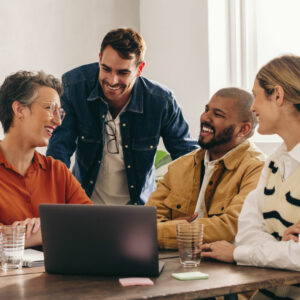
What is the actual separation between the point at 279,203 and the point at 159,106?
1385mm

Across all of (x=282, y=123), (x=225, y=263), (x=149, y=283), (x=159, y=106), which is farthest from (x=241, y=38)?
(x=149, y=283)

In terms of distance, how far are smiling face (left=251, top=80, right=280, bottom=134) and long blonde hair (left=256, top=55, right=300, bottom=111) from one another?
2 centimetres

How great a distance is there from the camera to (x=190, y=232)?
1712mm

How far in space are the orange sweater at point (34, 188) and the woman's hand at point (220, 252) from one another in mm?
776

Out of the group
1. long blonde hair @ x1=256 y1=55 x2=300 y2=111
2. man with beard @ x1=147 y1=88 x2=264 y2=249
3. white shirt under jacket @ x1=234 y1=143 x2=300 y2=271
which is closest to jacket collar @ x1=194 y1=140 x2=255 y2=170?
man with beard @ x1=147 y1=88 x2=264 y2=249

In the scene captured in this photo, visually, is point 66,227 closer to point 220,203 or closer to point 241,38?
point 220,203

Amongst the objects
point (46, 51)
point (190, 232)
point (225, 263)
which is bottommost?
point (225, 263)

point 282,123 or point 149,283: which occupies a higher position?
point 282,123

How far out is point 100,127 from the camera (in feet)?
9.99

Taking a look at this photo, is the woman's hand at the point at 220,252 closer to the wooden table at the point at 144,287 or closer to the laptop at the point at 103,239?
the wooden table at the point at 144,287

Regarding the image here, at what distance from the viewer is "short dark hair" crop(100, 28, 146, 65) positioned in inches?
110

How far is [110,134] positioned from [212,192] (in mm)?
854

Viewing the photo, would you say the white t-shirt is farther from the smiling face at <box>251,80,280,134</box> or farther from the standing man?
the smiling face at <box>251,80,280,134</box>

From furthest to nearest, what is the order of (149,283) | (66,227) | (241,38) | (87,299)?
(241,38), (66,227), (149,283), (87,299)
